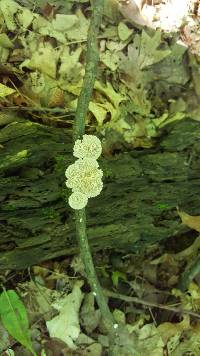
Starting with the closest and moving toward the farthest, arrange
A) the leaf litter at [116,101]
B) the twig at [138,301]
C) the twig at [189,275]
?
1. the leaf litter at [116,101]
2. the twig at [138,301]
3. the twig at [189,275]

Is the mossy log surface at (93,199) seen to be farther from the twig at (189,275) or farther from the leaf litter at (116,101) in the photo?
the twig at (189,275)

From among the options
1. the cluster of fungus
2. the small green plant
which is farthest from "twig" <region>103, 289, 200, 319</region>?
the cluster of fungus

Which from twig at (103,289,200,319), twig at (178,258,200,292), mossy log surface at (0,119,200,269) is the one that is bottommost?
twig at (103,289,200,319)

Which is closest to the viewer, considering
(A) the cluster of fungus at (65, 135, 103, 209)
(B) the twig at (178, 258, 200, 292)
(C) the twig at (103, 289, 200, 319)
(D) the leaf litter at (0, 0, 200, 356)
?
(A) the cluster of fungus at (65, 135, 103, 209)

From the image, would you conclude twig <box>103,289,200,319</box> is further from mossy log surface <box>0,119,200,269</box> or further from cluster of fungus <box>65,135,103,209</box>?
cluster of fungus <box>65,135,103,209</box>

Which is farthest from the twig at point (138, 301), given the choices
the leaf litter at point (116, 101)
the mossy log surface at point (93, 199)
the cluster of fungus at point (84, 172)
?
the cluster of fungus at point (84, 172)

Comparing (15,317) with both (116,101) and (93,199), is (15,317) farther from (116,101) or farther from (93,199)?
(116,101)
